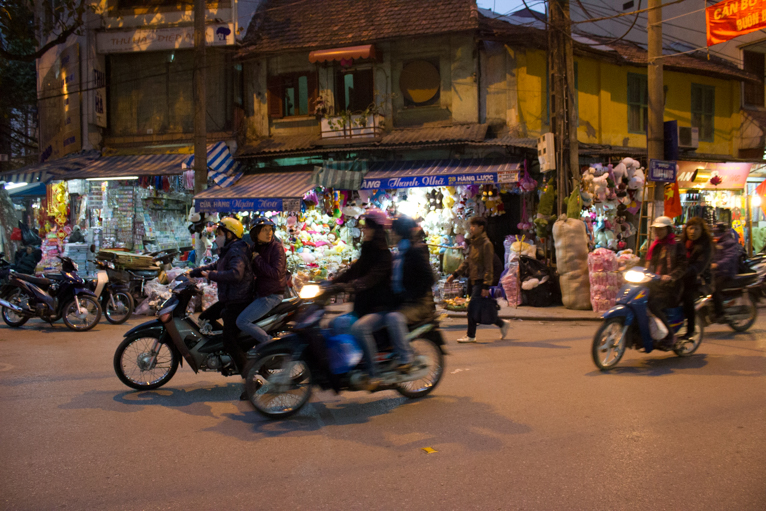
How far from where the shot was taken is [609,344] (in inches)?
257

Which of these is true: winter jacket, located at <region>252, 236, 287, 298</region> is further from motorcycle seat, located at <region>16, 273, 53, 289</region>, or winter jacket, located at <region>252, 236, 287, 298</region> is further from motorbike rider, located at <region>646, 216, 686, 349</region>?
motorcycle seat, located at <region>16, 273, 53, 289</region>

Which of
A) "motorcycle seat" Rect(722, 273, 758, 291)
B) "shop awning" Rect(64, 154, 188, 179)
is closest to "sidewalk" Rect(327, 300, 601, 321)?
"motorcycle seat" Rect(722, 273, 758, 291)

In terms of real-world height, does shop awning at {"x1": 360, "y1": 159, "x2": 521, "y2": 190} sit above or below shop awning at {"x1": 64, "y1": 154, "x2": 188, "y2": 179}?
below

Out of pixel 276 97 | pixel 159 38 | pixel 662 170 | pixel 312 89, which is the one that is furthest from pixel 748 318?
pixel 159 38

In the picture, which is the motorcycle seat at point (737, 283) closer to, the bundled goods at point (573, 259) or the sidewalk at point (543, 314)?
the sidewalk at point (543, 314)

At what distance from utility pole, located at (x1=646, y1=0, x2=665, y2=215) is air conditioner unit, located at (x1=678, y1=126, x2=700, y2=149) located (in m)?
7.12

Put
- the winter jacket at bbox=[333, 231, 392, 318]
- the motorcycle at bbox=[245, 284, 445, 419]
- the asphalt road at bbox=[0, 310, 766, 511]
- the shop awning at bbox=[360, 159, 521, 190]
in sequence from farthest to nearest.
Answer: the shop awning at bbox=[360, 159, 521, 190], the winter jacket at bbox=[333, 231, 392, 318], the motorcycle at bbox=[245, 284, 445, 419], the asphalt road at bbox=[0, 310, 766, 511]

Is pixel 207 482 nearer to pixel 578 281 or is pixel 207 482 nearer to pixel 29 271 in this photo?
pixel 578 281

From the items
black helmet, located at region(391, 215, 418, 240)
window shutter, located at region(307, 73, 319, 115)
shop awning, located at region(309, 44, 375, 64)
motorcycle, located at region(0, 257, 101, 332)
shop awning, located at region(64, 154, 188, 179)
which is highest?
shop awning, located at region(309, 44, 375, 64)

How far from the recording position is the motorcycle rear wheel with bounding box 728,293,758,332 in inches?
344

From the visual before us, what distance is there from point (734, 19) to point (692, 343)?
672cm

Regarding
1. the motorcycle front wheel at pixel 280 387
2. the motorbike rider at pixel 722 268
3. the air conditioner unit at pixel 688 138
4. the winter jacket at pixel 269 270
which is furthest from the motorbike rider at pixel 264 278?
the air conditioner unit at pixel 688 138

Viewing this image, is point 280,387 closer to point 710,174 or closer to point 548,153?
point 548,153

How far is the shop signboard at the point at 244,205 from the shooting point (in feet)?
48.0
